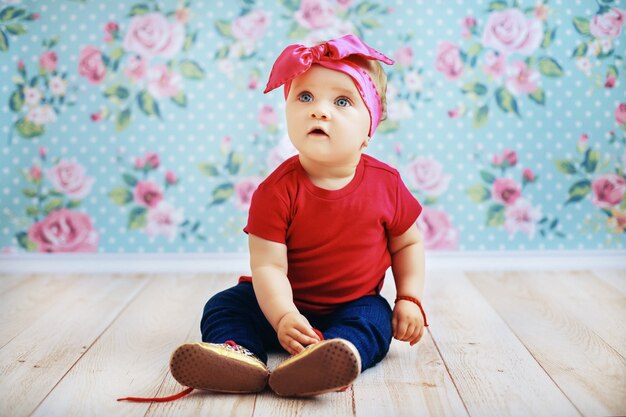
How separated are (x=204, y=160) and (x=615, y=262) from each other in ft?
3.46

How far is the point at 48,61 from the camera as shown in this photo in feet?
6.02

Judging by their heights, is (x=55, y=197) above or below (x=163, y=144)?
below

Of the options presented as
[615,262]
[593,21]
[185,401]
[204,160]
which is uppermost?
[593,21]

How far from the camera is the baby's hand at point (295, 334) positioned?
1117 millimetres

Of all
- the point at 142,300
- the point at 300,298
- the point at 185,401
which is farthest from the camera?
the point at 142,300

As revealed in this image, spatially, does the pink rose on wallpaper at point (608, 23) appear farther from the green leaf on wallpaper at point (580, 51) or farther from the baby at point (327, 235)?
the baby at point (327, 235)

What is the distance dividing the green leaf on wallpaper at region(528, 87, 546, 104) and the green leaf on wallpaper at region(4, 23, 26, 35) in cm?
123

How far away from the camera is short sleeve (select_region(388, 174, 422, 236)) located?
1288mm

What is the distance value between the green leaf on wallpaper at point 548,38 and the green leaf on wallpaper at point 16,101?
4.16 feet

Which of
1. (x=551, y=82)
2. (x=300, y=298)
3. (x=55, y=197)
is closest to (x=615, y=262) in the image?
(x=551, y=82)

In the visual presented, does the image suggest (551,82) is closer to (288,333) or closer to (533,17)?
(533,17)

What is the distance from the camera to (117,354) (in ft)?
4.16

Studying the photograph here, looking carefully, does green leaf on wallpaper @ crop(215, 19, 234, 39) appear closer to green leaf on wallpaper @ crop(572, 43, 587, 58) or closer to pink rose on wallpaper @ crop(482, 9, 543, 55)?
pink rose on wallpaper @ crop(482, 9, 543, 55)

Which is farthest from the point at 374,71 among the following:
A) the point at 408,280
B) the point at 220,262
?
the point at 220,262
